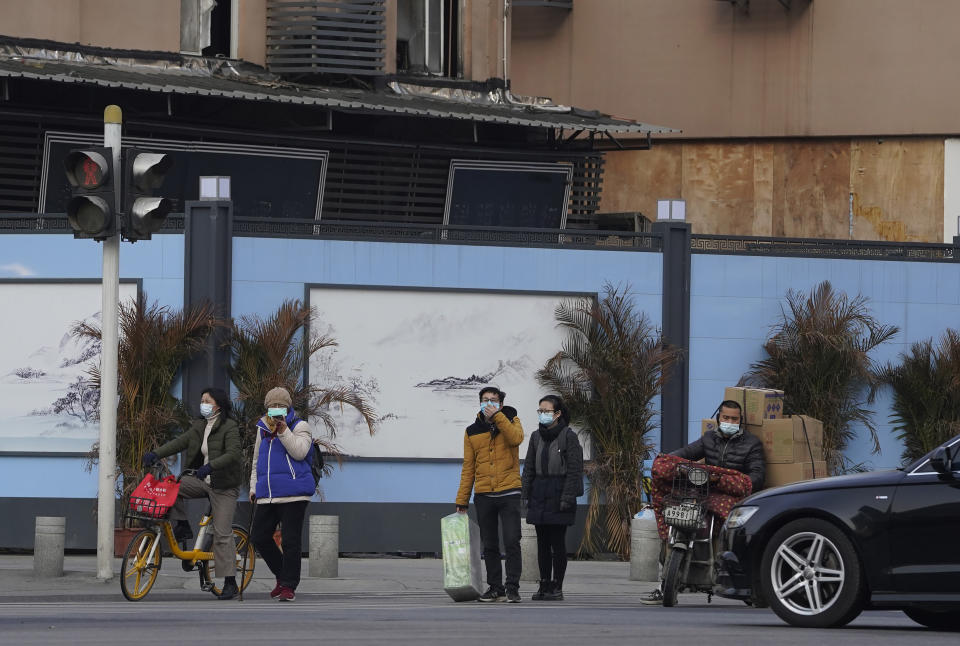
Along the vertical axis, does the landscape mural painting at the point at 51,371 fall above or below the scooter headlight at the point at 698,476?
above

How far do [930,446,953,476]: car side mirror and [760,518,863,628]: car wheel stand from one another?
0.74 m

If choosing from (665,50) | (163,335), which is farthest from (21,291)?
(665,50)

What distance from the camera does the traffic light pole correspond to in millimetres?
14289

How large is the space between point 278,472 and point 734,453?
12.3 ft

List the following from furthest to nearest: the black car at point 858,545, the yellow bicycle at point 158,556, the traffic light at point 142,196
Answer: the traffic light at point 142,196 → the yellow bicycle at point 158,556 → the black car at point 858,545

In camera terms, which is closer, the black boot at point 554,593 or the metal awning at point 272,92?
the black boot at point 554,593

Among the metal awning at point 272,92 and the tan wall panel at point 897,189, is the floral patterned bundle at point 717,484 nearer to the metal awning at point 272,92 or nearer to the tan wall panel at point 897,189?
the metal awning at point 272,92

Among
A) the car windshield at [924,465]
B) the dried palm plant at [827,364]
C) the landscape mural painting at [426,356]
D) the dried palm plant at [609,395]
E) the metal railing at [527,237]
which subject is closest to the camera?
the car windshield at [924,465]

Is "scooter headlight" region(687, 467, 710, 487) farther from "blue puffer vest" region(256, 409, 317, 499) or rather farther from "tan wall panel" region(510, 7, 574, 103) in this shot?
"tan wall panel" region(510, 7, 574, 103)

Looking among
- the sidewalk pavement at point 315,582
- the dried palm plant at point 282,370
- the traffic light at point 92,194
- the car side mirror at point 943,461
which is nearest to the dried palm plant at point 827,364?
the sidewalk pavement at point 315,582

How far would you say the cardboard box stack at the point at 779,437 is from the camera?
1391cm

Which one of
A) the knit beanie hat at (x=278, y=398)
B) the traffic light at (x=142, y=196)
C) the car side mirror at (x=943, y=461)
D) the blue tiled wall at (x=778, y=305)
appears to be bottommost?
the car side mirror at (x=943, y=461)

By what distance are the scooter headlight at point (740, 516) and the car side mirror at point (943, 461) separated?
134 centimetres

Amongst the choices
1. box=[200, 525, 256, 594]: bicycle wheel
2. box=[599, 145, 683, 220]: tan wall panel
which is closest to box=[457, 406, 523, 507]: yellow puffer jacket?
box=[200, 525, 256, 594]: bicycle wheel
